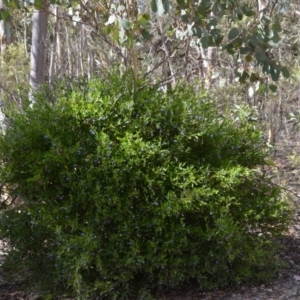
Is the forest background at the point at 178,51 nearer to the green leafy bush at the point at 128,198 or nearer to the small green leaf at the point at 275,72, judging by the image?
the small green leaf at the point at 275,72

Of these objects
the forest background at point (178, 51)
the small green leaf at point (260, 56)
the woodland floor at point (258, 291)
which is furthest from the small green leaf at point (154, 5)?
the woodland floor at point (258, 291)

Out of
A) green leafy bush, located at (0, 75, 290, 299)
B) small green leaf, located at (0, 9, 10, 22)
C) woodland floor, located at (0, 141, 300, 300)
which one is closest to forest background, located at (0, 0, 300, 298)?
small green leaf, located at (0, 9, 10, 22)

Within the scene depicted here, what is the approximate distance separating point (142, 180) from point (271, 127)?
13.9 ft

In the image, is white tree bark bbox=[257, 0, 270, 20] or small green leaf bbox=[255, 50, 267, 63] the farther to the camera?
white tree bark bbox=[257, 0, 270, 20]

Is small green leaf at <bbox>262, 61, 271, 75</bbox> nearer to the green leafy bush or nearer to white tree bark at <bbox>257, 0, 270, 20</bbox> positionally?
the green leafy bush

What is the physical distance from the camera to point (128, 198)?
418 centimetres

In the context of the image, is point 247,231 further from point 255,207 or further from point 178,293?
point 178,293

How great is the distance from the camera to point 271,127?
801 cm

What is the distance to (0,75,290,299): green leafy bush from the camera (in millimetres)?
4156

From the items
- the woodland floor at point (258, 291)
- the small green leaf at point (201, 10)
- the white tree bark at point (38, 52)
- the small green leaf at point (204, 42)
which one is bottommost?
the woodland floor at point (258, 291)

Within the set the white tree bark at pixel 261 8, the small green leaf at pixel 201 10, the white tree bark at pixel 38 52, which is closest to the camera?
the small green leaf at pixel 201 10

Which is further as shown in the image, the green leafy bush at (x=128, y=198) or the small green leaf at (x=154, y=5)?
the green leafy bush at (x=128, y=198)

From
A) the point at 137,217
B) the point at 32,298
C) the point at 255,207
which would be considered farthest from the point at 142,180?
the point at 32,298

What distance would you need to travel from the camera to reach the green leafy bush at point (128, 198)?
416 centimetres
